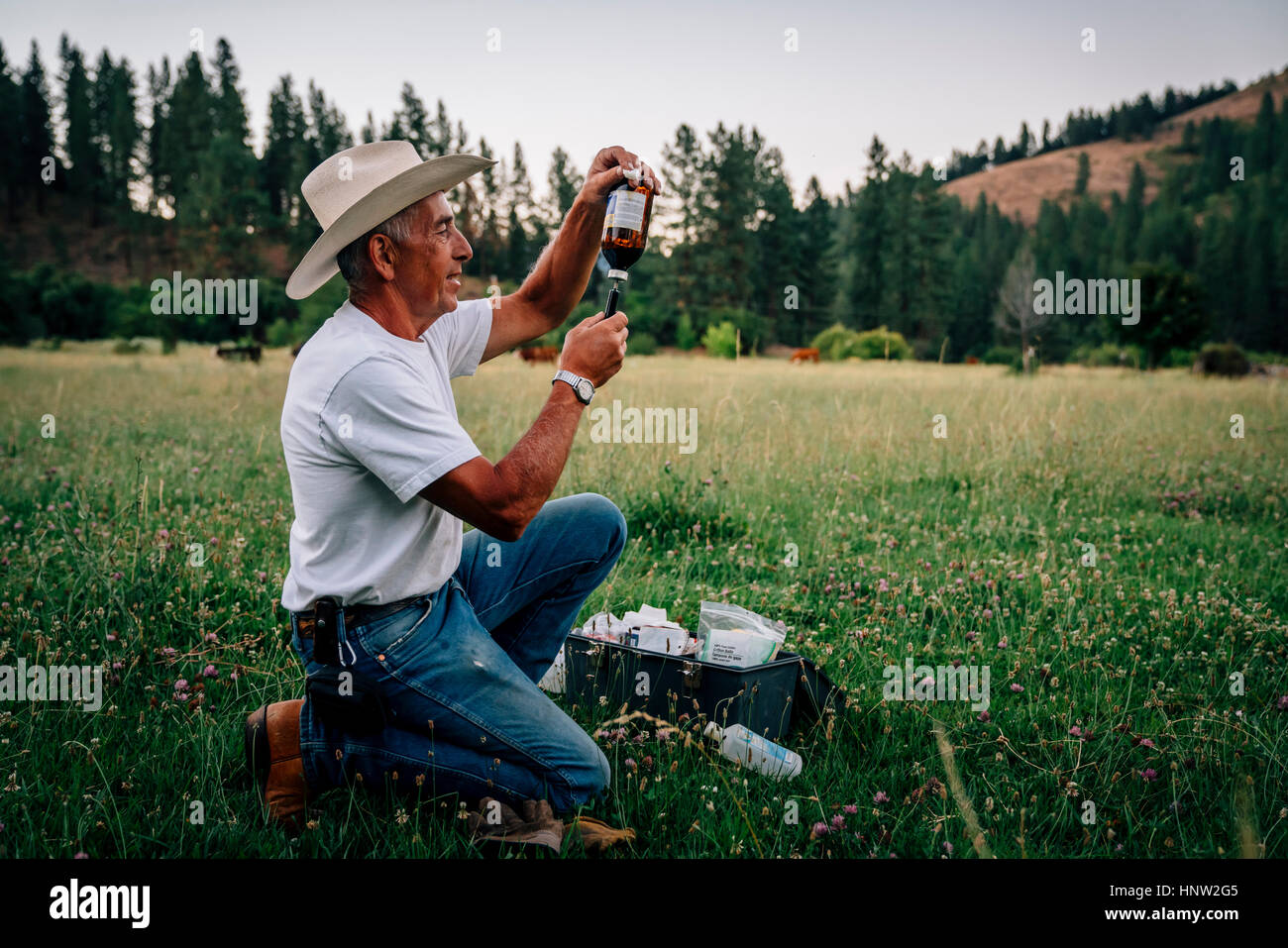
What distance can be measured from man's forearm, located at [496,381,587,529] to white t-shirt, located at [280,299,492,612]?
14 cm

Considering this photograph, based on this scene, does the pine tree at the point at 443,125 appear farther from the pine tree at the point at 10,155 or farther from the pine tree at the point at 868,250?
the pine tree at the point at 10,155

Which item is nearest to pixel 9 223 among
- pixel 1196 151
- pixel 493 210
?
pixel 493 210

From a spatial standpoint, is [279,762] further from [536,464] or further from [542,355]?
[542,355]

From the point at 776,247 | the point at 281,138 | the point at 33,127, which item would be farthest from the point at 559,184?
the point at 33,127

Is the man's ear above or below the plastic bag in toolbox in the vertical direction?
above

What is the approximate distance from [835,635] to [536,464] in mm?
2281

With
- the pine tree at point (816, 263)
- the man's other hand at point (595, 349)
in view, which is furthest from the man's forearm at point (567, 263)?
the pine tree at point (816, 263)

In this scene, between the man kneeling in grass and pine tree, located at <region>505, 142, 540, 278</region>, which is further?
pine tree, located at <region>505, 142, 540, 278</region>

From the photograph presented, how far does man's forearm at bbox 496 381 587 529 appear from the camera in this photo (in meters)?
2.65

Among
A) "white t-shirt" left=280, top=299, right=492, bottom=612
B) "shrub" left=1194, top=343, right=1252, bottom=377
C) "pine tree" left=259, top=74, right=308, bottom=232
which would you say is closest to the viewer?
"white t-shirt" left=280, top=299, right=492, bottom=612

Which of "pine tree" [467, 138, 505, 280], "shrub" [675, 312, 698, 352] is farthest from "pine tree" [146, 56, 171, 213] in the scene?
"shrub" [675, 312, 698, 352]

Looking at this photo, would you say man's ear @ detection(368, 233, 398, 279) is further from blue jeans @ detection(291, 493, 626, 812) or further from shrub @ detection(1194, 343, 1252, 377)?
shrub @ detection(1194, 343, 1252, 377)

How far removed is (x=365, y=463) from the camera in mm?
2627

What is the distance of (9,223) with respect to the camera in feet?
277
